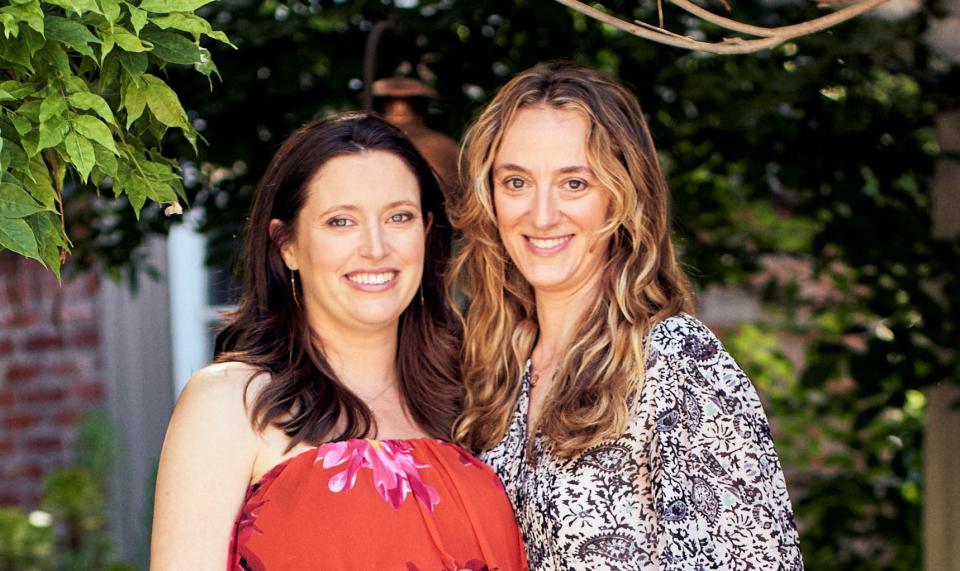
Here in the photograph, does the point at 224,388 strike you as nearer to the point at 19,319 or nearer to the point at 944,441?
the point at 944,441

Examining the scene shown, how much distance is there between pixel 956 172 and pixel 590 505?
1.71m

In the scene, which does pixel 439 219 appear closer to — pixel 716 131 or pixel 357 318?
pixel 357 318

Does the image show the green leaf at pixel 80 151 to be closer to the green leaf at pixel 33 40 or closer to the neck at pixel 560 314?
the green leaf at pixel 33 40

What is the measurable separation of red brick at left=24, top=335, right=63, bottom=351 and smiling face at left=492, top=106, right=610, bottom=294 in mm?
2880

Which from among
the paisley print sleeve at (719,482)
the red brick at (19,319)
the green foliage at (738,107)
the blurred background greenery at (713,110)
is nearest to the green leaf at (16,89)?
the paisley print sleeve at (719,482)

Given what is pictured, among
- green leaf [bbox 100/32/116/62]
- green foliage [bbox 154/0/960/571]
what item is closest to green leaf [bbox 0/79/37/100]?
green leaf [bbox 100/32/116/62]

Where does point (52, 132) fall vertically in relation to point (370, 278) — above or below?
above

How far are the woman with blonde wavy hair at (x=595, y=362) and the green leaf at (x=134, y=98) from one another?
0.85 metres

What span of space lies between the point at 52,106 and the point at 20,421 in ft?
11.3

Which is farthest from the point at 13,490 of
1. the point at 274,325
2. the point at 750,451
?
the point at 750,451

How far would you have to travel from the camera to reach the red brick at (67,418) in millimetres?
4891

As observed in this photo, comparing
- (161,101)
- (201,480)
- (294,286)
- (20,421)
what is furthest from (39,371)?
(161,101)

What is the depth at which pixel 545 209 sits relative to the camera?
2.39 meters

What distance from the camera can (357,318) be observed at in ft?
8.11
